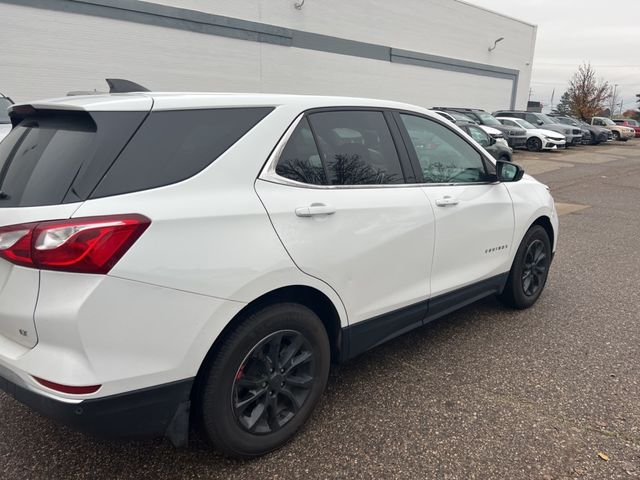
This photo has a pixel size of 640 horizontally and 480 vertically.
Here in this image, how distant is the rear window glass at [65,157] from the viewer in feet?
6.02

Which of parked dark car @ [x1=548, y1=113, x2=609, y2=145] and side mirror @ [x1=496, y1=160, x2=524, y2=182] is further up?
side mirror @ [x1=496, y1=160, x2=524, y2=182]

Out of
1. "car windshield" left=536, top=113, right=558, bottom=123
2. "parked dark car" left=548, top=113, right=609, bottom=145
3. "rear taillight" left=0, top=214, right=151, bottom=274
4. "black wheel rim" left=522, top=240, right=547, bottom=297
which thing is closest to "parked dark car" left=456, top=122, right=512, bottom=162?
"black wheel rim" left=522, top=240, right=547, bottom=297

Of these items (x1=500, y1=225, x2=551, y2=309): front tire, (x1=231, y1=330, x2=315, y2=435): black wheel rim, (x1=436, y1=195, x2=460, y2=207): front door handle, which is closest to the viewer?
(x1=231, y1=330, x2=315, y2=435): black wheel rim

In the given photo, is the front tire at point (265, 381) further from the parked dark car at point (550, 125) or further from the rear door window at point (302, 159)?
the parked dark car at point (550, 125)

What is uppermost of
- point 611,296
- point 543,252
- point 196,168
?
point 196,168

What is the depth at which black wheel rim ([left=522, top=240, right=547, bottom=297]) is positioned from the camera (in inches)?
161

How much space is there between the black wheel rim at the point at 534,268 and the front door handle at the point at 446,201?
1228 mm

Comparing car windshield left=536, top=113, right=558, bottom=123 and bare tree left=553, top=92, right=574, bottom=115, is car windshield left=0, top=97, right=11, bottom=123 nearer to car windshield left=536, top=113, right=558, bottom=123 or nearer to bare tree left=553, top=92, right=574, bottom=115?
car windshield left=536, top=113, right=558, bottom=123

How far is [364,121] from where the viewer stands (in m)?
2.87

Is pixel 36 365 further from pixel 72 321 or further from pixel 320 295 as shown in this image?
pixel 320 295

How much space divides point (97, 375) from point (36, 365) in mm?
237

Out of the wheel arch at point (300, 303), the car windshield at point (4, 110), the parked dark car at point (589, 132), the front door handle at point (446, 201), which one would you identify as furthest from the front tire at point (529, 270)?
the parked dark car at point (589, 132)

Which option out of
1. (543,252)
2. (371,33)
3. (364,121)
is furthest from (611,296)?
(371,33)

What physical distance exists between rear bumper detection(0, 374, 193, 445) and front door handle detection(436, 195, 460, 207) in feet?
5.93
